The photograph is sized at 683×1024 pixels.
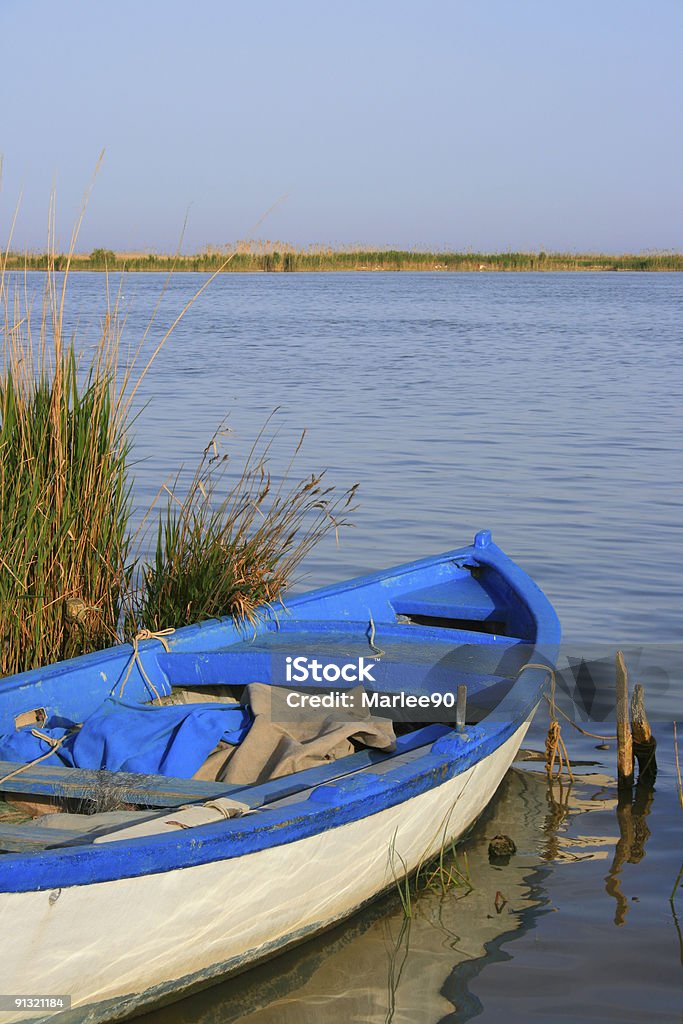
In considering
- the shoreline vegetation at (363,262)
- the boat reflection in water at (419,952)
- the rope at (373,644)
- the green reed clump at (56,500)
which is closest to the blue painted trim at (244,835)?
the boat reflection in water at (419,952)

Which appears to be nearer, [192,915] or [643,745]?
[192,915]

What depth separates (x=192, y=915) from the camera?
309 cm

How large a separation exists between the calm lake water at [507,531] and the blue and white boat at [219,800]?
233 millimetres

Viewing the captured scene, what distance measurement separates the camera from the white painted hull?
280 cm

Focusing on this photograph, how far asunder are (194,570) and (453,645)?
3.81ft

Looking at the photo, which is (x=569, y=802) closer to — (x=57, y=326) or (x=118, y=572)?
(x=118, y=572)

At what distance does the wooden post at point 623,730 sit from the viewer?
477 centimetres

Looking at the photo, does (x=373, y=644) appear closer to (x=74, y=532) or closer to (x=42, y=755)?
(x=74, y=532)

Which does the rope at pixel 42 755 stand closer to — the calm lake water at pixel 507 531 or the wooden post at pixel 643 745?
the calm lake water at pixel 507 531

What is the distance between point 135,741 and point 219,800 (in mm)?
788

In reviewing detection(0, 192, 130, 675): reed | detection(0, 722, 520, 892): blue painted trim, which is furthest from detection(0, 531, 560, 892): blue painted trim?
detection(0, 192, 130, 675): reed

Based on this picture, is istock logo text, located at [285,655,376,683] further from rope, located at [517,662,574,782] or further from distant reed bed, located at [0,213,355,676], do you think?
rope, located at [517,662,574,782]

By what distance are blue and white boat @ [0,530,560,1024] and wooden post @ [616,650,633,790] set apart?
0.33 meters

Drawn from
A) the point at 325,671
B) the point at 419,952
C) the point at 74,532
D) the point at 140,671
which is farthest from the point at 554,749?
the point at 74,532
